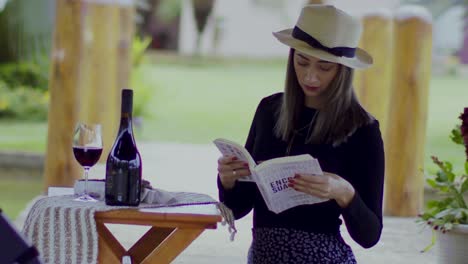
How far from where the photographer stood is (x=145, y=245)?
271 centimetres

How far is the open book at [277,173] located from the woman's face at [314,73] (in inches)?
10.9

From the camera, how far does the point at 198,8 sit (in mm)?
17797

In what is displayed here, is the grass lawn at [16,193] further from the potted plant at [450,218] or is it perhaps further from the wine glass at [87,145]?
the wine glass at [87,145]

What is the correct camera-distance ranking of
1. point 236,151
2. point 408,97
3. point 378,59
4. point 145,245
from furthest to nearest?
point 378,59
point 408,97
point 145,245
point 236,151

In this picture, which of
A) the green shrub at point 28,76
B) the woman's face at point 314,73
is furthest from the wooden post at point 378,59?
the green shrub at point 28,76

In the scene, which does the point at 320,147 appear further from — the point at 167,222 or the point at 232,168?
the point at 167,222

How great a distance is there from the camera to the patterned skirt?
2545mm

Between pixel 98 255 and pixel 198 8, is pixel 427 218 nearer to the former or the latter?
pixel 98 255

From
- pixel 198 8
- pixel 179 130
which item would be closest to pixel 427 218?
pixel 179 130

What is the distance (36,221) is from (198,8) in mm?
15592

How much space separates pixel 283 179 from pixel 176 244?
31 cm

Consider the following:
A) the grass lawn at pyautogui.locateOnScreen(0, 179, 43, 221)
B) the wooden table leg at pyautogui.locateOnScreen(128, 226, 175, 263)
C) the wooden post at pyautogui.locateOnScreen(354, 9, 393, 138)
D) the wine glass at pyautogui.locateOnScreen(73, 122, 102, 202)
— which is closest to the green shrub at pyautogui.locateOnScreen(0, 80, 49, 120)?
the grass lawn at pyautogui.locateOnScreen(0, 179, 43, 221)

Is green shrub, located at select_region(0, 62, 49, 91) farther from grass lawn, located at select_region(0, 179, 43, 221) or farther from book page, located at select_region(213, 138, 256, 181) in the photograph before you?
book page, located at select_region(213, 138, 256, 181)

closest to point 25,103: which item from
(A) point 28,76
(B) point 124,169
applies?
(A) point 28,76
